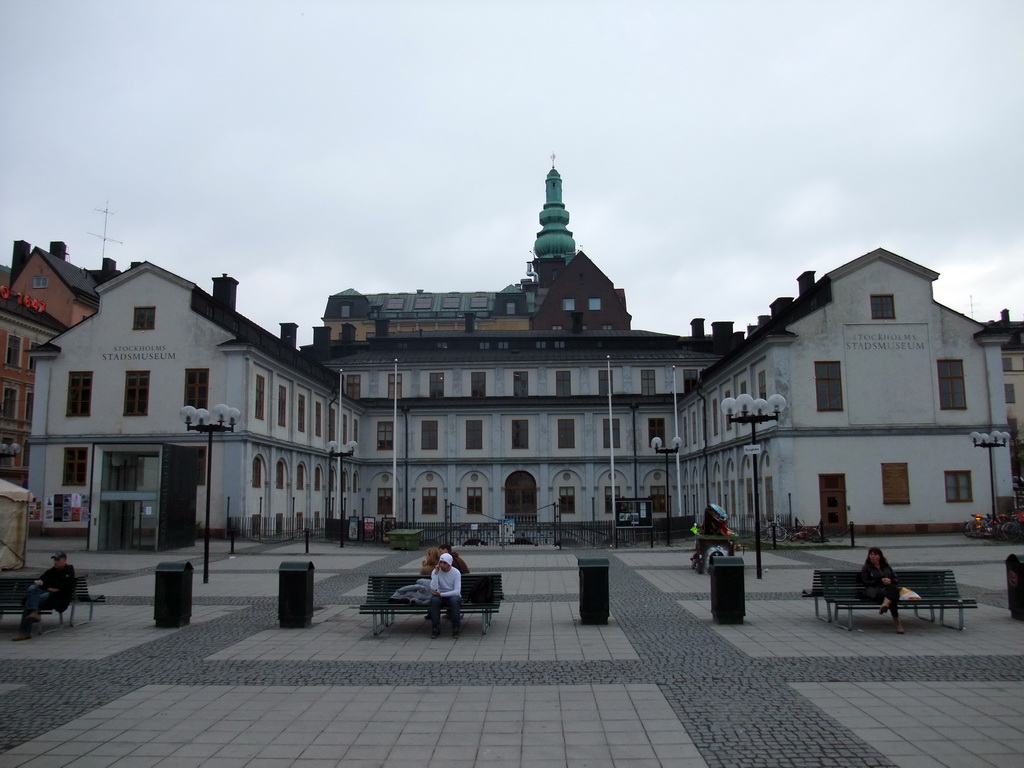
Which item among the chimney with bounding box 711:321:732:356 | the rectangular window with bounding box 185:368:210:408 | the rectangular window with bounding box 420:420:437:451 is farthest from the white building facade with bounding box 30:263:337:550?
the chimney with bounding box 711:321:732:356

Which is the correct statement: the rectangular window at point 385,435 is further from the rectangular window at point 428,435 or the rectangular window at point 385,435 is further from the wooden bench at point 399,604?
the wooden bench at point 399,604

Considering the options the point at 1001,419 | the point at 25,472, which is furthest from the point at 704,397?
the point at 25,472

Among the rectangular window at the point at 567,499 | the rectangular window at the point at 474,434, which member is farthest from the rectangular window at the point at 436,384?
the rectangular window at the point at 567,499

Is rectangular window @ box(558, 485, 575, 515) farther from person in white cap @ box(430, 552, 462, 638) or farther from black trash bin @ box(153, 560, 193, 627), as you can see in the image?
person in white cap @ box(430, 552, 462, 638)

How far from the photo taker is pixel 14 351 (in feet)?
191

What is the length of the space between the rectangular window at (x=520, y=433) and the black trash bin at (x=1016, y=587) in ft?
160

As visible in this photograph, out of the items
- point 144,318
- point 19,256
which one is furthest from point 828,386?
point 19,256

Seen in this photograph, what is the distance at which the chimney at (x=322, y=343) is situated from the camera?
221 feet

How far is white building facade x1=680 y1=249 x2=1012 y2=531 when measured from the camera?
38.6m

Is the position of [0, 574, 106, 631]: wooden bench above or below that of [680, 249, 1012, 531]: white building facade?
below

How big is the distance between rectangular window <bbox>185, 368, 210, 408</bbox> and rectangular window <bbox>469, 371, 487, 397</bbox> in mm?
26202

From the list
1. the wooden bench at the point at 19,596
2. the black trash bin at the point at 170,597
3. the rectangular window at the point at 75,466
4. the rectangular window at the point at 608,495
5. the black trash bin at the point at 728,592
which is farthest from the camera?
the rectangular window at the point at 608,495

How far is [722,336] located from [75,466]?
4627cm

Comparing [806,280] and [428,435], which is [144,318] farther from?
[806,280]
